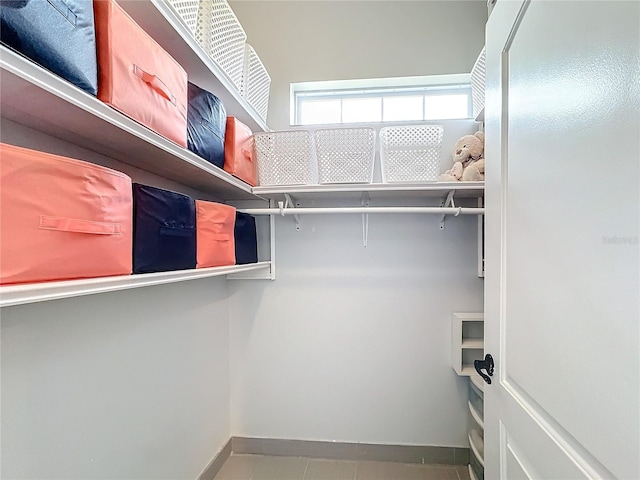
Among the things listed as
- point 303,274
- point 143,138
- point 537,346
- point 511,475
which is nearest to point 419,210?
point 303,274

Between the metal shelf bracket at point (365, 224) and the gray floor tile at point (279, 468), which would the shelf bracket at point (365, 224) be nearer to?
the metal shelf bracket at point (365, 224)

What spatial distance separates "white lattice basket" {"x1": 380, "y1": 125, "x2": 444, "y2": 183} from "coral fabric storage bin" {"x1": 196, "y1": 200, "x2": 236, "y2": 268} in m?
0.78

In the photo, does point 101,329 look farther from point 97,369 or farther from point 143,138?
point 143,138

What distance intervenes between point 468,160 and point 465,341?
98 centimetres

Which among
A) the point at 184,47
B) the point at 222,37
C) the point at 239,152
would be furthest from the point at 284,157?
the point at 184,47

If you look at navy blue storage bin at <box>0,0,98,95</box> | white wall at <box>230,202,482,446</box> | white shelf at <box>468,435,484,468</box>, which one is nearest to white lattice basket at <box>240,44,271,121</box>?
white wall at <box>230,202,482,446</box>

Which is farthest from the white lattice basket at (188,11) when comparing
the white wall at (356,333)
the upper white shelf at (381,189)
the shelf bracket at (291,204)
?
the white wall at (356,333)

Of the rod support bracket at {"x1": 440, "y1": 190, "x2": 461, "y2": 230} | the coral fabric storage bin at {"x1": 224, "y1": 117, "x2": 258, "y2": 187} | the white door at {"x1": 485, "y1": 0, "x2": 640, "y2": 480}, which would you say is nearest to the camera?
the white door at {"x1": 485, "y1": 0, "x2": 640, "y2": 480}

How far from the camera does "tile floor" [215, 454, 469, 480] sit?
1829 millimetres

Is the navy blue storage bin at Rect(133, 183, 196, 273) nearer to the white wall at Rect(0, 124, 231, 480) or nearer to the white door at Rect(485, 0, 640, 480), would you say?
the white wall at Rect(0, 124, 231, 480)

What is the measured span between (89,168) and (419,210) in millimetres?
1363

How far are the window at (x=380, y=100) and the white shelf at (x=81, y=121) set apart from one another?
41.5 inches

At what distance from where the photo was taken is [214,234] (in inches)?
53.7

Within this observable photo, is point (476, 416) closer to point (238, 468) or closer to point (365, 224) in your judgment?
point (365, 224)
